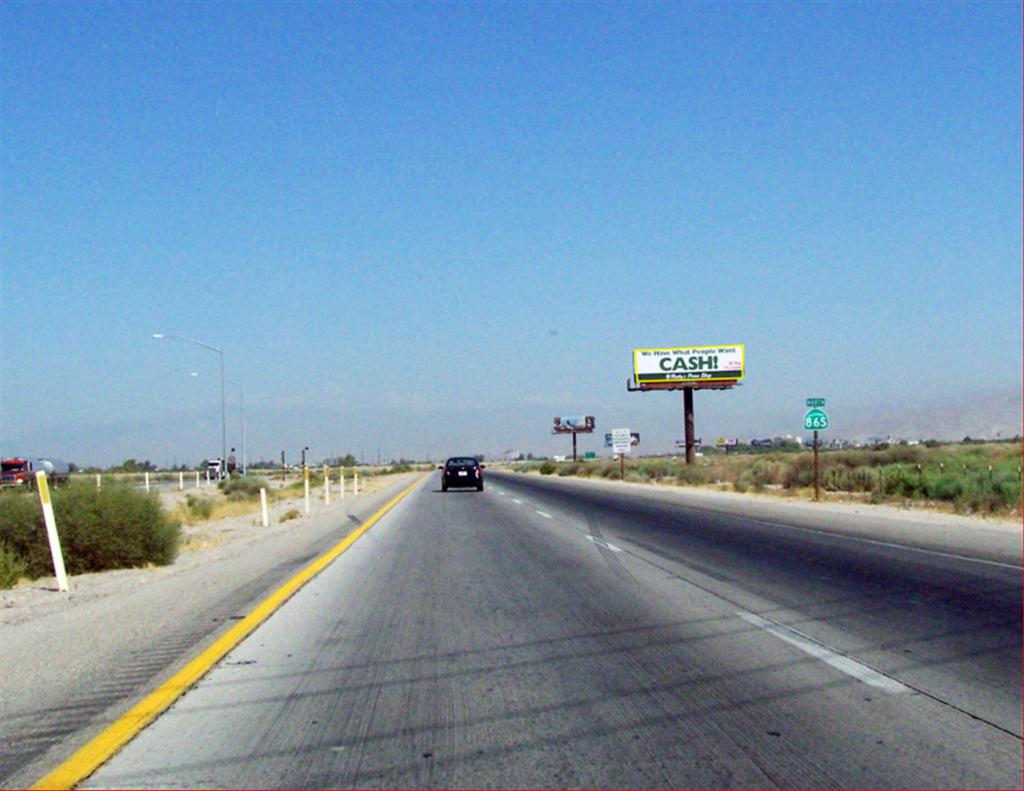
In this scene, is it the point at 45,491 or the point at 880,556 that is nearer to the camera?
the point at 45,491

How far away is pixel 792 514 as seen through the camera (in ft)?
106

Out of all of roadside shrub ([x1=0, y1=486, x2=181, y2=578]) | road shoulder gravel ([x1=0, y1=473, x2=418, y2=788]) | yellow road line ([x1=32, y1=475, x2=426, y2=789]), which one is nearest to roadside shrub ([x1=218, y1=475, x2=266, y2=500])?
roadside shrub ([x1=0, y1=486, x2=181, y2=578])

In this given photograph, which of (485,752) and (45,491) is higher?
(45,491)

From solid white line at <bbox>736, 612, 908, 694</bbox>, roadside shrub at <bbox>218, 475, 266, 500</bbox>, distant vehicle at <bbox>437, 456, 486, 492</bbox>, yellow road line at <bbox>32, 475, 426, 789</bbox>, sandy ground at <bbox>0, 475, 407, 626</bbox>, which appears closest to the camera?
yellow road line at <bbox>32, 475, 426, 789</bbox>

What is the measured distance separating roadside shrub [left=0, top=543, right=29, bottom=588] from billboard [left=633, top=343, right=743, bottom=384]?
7753 cm

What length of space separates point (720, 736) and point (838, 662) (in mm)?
2764

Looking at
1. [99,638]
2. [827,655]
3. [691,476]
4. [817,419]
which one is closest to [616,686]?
[827,655]

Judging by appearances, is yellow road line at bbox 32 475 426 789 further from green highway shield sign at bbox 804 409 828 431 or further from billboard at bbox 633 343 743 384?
billboard at bbox 633 343 743 384

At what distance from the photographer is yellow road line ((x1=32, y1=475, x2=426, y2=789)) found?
6.36m

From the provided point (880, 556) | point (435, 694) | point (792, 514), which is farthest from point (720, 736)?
point (792, 514)

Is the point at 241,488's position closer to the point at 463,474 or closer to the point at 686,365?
the point at 463,474

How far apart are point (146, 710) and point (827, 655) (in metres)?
5.62

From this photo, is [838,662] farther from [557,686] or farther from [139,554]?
[139,554]

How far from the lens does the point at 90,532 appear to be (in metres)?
19.6
